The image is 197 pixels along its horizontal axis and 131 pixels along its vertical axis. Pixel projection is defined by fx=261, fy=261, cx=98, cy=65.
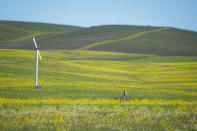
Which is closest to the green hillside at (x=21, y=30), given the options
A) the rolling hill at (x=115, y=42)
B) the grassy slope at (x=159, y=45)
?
the rolling hill at (x=115, y=42)

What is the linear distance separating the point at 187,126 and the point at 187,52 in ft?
251

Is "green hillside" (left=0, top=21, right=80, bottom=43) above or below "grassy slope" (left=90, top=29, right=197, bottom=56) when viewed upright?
above

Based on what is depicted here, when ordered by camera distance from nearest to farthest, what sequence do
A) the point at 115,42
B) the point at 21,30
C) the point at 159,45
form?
1. the point at 159,45
2. the point at 115,42
3. the point at 21,30

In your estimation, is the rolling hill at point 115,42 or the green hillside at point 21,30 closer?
the rolling hill at point 115,42

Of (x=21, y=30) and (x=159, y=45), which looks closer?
(x=159, y=45)

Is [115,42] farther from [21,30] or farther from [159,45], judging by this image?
[21,30]

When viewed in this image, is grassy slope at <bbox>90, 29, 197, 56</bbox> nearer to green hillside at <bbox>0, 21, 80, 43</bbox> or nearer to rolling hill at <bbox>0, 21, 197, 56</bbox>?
rolling hill at <bbox>0, 21, 197, 56</bbox>

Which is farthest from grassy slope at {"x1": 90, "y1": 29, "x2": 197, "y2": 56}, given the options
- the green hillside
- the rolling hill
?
the green hillside

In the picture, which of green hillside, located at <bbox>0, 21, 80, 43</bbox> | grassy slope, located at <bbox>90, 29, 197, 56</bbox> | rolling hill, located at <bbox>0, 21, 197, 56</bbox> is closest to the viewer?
grassy slope, located at <bbox>90, 29, 197, 56</bbox>

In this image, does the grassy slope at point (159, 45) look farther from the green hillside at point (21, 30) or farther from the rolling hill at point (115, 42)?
the green hillside at point (21, 30)

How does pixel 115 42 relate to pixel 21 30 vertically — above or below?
below

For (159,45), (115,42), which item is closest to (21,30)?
(115,42)

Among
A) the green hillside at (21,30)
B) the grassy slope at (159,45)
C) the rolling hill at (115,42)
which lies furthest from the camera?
the green hillside at (21,30)

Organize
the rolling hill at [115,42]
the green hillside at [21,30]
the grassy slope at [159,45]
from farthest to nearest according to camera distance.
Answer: the green hillside at [21,30] → the rolling hill at [115,42] → the grassy slope at [159,45]
